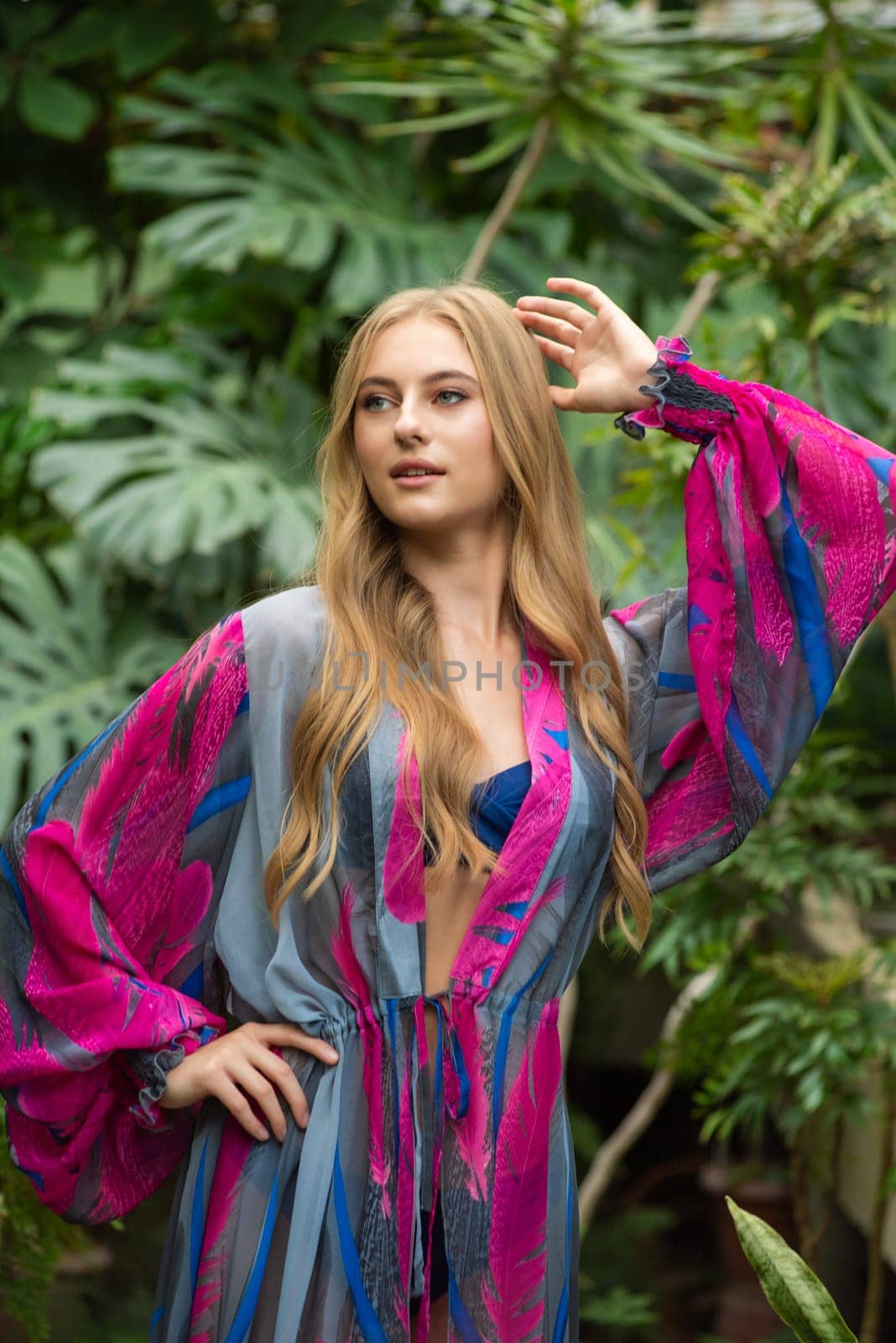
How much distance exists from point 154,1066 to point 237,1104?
0.32ft

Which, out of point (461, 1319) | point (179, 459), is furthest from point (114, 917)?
point (179, 459)

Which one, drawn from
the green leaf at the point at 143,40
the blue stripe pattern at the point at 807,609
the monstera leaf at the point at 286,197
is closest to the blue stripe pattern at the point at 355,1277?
the blue stripe pattern at the point at 807,609

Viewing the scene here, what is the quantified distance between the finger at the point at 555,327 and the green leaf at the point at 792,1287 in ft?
3.08

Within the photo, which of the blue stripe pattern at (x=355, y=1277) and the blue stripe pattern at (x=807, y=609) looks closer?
the blue stripe pattern at (x=355, y=1277)

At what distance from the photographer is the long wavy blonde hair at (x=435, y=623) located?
4.54ft

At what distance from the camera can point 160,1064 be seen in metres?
1.40

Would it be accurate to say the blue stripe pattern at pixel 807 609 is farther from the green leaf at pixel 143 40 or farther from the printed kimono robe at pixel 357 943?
the green leaf at pixel 143 40

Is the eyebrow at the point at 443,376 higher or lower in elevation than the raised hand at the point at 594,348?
lower

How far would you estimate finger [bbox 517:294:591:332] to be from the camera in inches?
60.6

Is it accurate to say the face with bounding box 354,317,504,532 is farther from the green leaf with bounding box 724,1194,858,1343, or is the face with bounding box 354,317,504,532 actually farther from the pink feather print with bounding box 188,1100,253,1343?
the green leaf with bounding box 724,1194,858,1343

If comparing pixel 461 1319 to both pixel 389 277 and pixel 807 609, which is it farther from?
pixel 389 277

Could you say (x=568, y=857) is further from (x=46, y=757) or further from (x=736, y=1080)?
(x=46, y=757)

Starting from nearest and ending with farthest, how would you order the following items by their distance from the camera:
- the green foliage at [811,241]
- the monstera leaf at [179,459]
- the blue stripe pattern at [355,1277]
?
the blue stripe pattern at [355,1277] → the green foliage at [811,241] → the monstera leaf at [179,459]

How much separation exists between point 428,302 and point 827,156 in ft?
5.67
